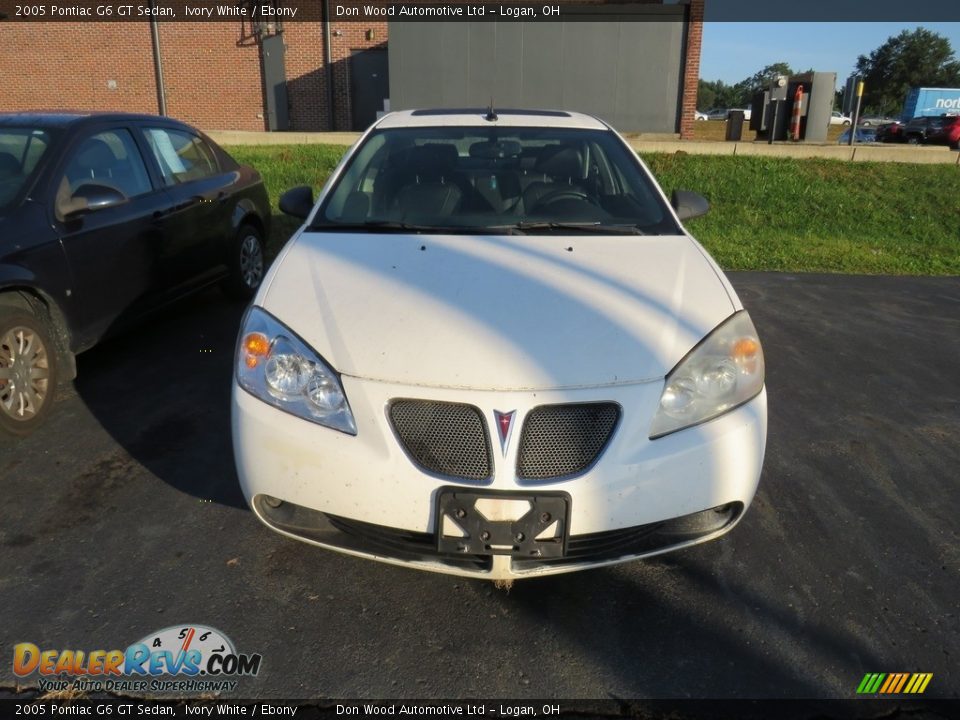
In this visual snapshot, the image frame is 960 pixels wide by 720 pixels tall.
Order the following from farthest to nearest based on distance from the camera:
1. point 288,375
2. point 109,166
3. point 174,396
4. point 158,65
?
1. point 158,65
2. point 109,166
3. point 174,396
4. point 288,375

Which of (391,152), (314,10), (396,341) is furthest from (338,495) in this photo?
(314,10)

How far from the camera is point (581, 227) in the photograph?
3.45 meters

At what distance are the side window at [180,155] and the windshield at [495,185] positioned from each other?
1.96 metres

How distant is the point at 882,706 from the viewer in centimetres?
221

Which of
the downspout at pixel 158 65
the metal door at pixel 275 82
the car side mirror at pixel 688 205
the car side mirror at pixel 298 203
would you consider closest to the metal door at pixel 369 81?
the metal door at pixel 275 82

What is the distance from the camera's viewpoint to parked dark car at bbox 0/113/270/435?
12.3 ft

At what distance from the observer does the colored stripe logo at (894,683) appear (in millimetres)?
2260

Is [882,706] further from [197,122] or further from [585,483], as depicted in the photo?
[197,122]

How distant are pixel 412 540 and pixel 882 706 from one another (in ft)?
4.86

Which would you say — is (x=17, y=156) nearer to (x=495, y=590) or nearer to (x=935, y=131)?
(x=495, y=590)

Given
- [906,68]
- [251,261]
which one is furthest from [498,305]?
[906,68]

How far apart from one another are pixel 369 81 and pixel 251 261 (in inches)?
702

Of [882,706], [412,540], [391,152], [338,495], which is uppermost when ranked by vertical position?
[391,152]

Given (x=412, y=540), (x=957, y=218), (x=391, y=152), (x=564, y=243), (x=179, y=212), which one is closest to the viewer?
(x=412, y=540)
